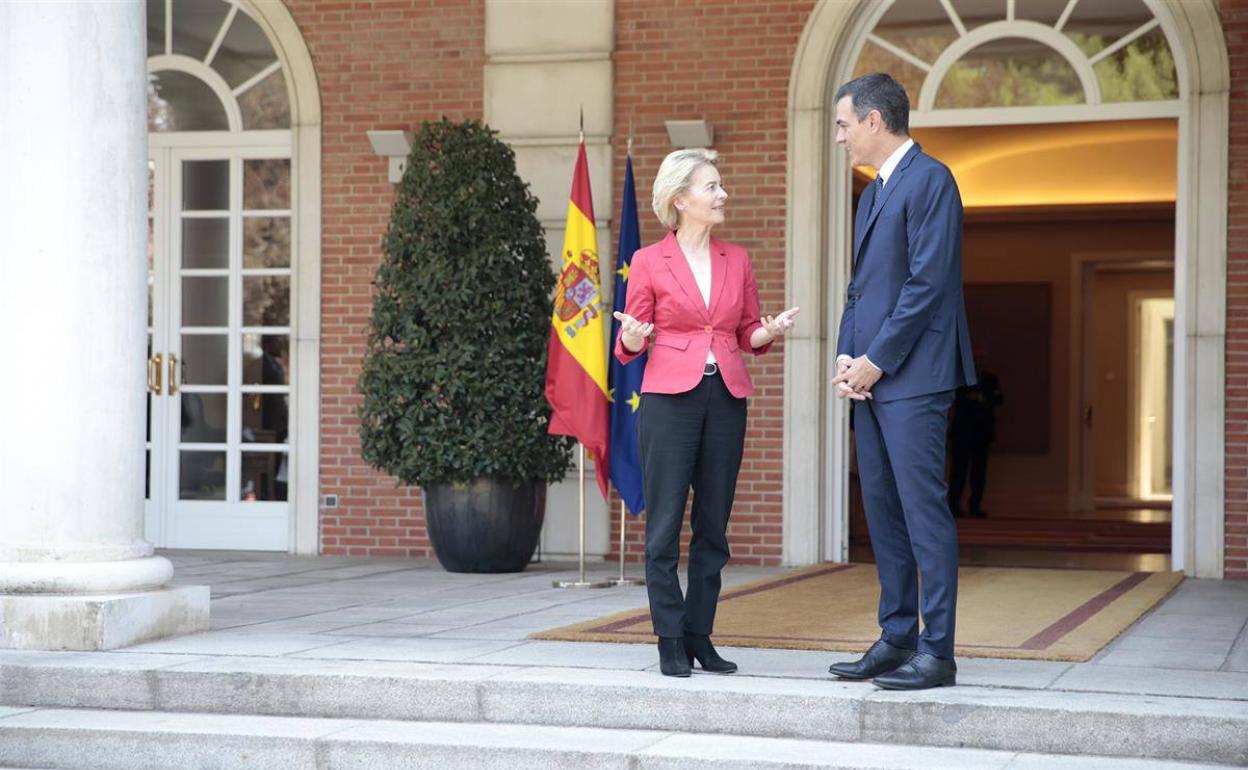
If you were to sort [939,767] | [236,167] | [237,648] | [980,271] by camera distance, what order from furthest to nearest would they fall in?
1. [980,271]
2. [236,167]
3. [237,648]
4. [939,767]

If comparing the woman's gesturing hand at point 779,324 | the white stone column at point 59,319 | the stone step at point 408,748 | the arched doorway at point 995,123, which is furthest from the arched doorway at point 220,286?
the woman's gesturing hand at point 779,324

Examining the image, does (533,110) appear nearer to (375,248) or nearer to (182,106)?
(375,248)

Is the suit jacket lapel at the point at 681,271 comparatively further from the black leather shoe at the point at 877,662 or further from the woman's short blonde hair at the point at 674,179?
the black leather shoe at the point at 877,662

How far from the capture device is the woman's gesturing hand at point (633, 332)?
182 inches

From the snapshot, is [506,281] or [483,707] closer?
[483,707]

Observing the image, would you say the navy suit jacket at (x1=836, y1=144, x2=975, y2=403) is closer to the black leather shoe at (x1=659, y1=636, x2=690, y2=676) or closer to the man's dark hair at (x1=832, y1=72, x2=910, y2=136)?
the man's dark hair at (x1=832, y1=72, x2=910, y2=136)

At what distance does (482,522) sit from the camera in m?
8.12

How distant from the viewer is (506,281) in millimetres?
8047

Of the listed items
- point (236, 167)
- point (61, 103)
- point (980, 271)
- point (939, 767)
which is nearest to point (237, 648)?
point (61, 103)

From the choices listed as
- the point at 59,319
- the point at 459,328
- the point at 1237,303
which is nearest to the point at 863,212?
the point at 59,319

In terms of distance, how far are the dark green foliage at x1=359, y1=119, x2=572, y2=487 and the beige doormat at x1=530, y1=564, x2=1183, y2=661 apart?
1432mm

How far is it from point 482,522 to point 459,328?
961 millimetres

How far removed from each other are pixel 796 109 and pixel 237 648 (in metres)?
4.64

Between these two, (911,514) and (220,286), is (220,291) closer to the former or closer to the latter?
(220,286)
